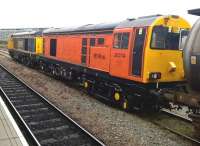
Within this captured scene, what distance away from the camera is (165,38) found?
11891mm

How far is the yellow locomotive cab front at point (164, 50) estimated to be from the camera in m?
11.6

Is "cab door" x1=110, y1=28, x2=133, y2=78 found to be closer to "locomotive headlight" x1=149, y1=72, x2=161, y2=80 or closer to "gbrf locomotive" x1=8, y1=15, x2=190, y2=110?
"gbrf locomotive" x1=8, y1=15, x2=190, y2=110

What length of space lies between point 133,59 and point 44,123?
4.11m

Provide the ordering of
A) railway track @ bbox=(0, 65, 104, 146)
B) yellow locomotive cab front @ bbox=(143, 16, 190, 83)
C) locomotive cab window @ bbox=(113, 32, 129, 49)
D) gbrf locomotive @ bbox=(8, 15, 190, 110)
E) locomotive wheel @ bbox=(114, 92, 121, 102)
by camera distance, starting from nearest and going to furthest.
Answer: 1. railway track @ bbox=(0, 65, 104, 146)
2. yellow locomotive cab front @ bbox=(143, 16, 190, 83)
3. gbrf locomotive @ bbox=(8, 15, 190, 110)
4. locomotive cab window @ bbox=(113, 32, 129, 49)
5. locomotive wheel @ bbox=(114, 92, 121, 102)

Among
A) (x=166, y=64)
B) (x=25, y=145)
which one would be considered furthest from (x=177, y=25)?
(x=25, y=145)

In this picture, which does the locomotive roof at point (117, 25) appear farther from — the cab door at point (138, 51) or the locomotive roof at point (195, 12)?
the locomotive roof at point (195, 12)

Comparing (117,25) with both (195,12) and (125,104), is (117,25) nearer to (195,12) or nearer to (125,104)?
(125,104)

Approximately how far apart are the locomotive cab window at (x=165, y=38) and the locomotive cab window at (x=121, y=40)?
1391 millimetres

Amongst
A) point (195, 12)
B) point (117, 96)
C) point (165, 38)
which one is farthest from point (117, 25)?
point (195, 12)

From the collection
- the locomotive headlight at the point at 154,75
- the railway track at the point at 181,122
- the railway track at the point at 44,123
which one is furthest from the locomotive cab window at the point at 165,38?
the railway track at the point at 44,123

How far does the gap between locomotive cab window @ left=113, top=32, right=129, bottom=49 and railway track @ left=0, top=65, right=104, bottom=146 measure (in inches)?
143

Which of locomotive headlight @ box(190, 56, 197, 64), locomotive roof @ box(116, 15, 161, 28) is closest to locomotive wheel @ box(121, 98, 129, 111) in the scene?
locomotive roof @ box(116, 15, 161, 28)

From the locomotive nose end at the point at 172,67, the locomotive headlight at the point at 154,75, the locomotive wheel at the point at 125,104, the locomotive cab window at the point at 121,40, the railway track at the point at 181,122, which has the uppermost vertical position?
the locomotive cab window at the point at 121,40

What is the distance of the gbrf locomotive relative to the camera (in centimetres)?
1166
